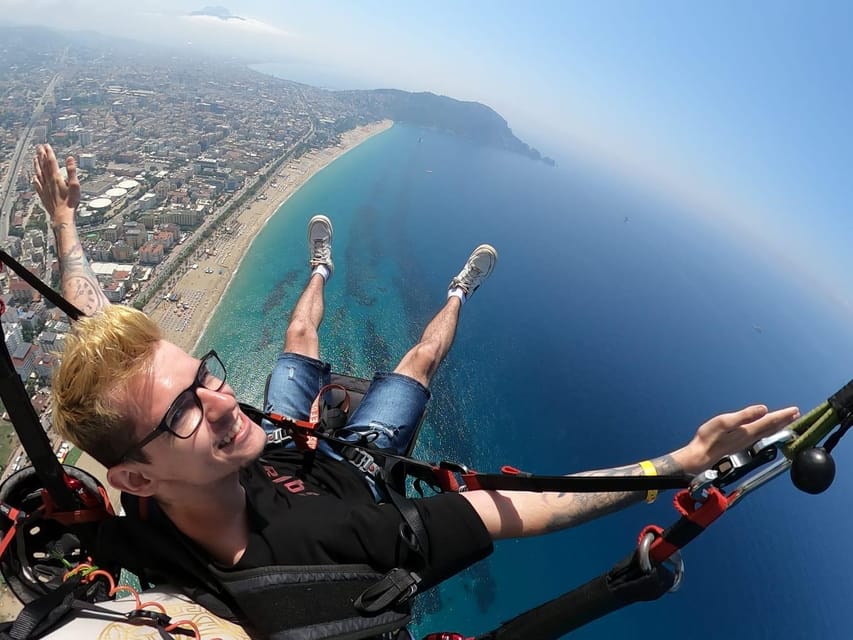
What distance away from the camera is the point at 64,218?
1.47m

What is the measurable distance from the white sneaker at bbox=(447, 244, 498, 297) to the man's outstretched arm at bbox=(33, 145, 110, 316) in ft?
7.62

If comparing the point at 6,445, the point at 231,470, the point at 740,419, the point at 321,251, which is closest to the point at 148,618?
the point at 231,470

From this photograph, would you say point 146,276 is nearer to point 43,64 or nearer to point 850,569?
point 850,569

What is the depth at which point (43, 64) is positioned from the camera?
54.5 metres

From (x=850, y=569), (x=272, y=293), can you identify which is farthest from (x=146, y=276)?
(x=850, y=569)

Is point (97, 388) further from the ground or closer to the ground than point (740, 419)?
closer to the ground

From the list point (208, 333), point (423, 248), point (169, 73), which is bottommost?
point (208, 333)

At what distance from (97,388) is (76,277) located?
0.88 metres

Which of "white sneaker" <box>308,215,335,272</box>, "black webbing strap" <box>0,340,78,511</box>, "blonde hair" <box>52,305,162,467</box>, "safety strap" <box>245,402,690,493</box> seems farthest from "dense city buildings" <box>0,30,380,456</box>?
"white sneaker" <box>308,215,335,272</box>

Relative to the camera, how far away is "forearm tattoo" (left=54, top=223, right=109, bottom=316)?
1362 millimetres

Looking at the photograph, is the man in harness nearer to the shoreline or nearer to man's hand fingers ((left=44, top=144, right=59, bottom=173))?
man's hand fingers ((left=44, top=144, right=59, bottom=173))

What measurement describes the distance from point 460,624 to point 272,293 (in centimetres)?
1242

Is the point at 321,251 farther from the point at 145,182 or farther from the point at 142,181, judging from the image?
the point at 142,181

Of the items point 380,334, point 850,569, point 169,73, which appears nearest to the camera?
point 850,569
